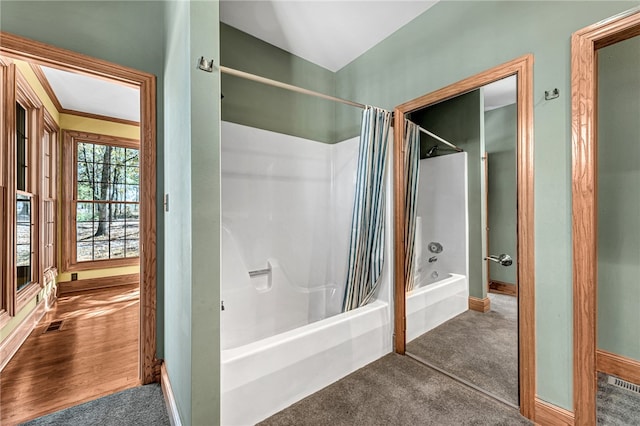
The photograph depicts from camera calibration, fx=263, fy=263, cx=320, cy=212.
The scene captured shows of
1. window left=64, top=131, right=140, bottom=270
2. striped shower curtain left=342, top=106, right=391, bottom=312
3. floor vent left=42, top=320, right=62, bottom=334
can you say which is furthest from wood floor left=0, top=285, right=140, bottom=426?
striped shower curtain left=342, top=106, right=391, bottom=312

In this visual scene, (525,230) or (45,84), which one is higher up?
(45,84)

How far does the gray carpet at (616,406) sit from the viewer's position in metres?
1.33

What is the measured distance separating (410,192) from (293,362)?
1.44 meters

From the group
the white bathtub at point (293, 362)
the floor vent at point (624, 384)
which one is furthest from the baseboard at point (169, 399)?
the floor vent at point (624, 384)

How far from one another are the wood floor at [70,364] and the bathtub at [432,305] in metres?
1.98

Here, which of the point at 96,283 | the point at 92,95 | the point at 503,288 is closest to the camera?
the point at 503,288

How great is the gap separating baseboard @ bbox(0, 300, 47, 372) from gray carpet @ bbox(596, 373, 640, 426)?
379cm

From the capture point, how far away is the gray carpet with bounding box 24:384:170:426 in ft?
4.62

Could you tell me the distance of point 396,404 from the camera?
150cm

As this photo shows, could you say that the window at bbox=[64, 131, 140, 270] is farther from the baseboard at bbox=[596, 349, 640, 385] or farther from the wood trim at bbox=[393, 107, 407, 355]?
the baseboard at bbox=[596, 349, 640, 385]

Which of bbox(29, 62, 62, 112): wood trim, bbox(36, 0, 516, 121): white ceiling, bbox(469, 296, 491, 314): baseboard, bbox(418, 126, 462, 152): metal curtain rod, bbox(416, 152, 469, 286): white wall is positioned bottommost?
bbox(469, 296, 491, 314): baseboard

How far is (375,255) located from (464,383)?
0.97 m

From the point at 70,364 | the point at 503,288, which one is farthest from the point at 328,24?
the point at 70,364

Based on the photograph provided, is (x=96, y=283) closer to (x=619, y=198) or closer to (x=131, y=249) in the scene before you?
(x=131, y=249)
